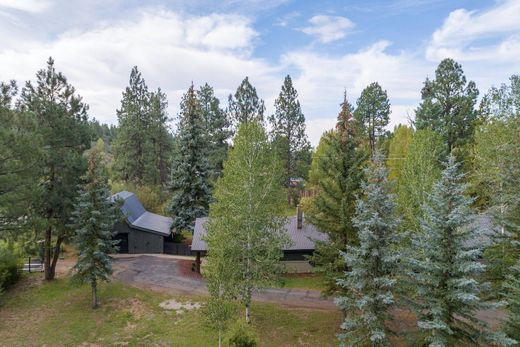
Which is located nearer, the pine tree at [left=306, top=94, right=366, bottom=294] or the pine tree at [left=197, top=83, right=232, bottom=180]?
the pine tree at [left=306, top=94, right=366, bottom=294]

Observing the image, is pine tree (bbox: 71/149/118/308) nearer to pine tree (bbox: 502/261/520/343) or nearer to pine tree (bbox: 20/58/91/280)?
pine tree (bbox: 20/58/91/280)

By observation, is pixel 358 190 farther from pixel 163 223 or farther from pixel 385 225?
pixel 163 223

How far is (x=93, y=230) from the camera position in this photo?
2345cm

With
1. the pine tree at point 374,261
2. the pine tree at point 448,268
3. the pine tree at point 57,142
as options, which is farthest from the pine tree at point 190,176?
the pine tree at point 448,268

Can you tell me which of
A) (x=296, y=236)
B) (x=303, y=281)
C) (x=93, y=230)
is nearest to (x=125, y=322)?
(x=93, y=230)

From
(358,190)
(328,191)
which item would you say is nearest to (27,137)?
(328,191)

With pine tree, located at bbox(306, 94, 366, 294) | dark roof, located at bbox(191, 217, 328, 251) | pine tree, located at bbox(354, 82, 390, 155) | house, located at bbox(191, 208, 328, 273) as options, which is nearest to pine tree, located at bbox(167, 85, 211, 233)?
dark roof, located at bbox(191, 217, 328, 251)

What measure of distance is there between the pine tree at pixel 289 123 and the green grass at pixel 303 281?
2254cm

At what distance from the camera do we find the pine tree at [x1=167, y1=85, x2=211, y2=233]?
3344cm

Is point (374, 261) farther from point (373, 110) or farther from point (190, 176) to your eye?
point (373, 110)

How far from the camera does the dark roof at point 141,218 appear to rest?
36438 millimetres

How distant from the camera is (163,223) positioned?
40.5 m

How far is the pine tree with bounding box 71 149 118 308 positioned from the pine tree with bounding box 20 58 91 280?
9.36 ft

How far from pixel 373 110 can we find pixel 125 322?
4545 cm
